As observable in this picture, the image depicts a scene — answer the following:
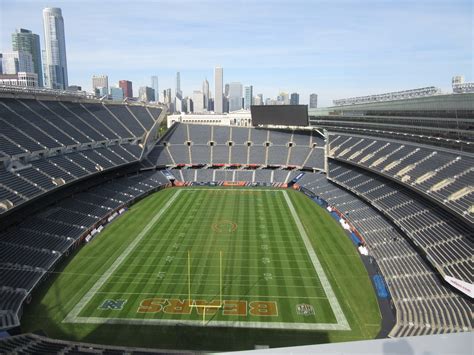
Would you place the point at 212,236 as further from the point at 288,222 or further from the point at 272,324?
the point at 272,324

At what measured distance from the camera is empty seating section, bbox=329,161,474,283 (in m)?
24.0

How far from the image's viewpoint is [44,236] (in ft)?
103

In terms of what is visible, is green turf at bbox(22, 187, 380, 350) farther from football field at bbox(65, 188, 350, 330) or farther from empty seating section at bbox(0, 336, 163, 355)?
empty seating section at bbox(0, 336, 163, 355)

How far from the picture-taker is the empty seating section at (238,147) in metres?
65.9

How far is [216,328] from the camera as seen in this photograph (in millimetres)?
21469

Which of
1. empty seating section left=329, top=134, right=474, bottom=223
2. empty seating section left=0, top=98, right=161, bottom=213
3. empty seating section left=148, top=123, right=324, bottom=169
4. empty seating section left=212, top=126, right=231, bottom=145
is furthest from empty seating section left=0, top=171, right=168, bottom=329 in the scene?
empty seating section left=329, top=134, right=474, bottom=223

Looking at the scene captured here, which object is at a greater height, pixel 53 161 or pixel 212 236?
pixel 53 161

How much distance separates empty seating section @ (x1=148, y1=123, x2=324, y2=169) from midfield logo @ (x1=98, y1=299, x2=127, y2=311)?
42045 mm

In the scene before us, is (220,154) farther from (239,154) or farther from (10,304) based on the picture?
(10,304)

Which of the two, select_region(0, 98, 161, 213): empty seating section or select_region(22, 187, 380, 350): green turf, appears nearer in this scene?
select_region(22, 187, 380, 350): green turf

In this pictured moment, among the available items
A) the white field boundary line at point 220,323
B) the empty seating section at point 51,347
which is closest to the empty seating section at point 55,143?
the empty seating section at point 51,347

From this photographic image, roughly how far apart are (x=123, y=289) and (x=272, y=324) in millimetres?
11518

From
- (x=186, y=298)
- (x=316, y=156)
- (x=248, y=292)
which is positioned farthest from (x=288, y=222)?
(x=316, y=156)

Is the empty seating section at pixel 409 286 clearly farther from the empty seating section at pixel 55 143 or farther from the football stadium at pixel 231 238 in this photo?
the empty seating section at pixel 55 143
